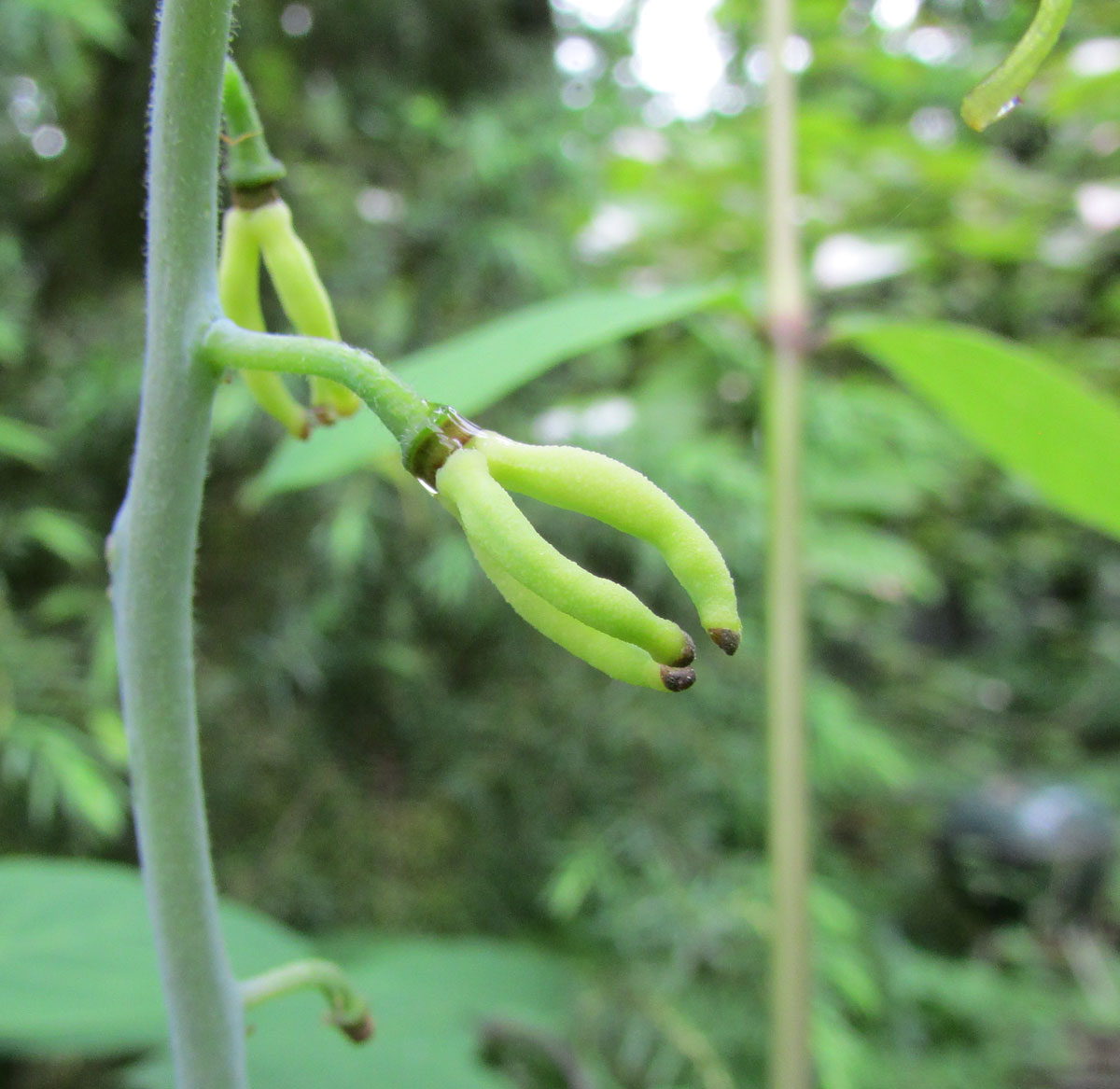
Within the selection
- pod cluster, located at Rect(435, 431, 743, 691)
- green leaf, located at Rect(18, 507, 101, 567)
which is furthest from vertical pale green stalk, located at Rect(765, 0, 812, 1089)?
green leaf, located at Rect(18, 507, 101, 567)

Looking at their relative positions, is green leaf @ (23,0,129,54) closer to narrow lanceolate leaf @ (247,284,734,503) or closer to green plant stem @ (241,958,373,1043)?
narrow lanceolate leaf @ (247,284,734,503)

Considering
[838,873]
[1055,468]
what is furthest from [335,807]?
[1055,468]

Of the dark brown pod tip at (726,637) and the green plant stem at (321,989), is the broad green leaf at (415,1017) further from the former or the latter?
the dark brown pod tip at (726,637)

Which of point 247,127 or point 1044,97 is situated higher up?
point 1044,97

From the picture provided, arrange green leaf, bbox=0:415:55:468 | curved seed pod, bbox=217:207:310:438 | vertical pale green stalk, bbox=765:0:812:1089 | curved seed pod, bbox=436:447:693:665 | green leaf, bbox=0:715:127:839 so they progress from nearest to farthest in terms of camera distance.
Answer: curved seed pod, bbox=436:447:693:665 → curved seed pod, bbox=217:207:310:438 → vertical pale green stalk, bbox=765:0:812:1089 → green leaf, bbox=0:715:127:839 → green leaf, bbox=0:415:55:468

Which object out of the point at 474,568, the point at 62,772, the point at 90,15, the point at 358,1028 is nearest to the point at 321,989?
the point at 358,1028

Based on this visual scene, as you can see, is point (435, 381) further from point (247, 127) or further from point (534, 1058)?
point (534, 1058)
